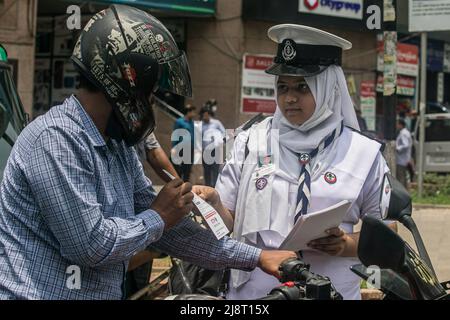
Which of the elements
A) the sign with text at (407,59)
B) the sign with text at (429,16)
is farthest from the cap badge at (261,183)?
the sign with text at (407,59)

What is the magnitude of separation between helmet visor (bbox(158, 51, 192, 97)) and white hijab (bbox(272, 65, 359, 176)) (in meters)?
0.78

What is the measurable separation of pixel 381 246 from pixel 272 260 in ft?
2.16

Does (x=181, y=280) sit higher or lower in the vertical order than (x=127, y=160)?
lower

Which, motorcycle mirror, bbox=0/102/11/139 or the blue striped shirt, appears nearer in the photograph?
the blue striped shirt

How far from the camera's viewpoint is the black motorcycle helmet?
195 centimetres

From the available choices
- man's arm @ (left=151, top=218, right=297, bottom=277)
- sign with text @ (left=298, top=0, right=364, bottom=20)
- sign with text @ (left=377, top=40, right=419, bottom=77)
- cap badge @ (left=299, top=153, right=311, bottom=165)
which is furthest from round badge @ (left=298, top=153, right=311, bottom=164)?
sign with text @ (left=377, top=40, right=419, bottom=77)

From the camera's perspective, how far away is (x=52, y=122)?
1.89m

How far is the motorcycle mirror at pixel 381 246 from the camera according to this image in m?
1.67

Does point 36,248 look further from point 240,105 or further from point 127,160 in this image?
point 240,105

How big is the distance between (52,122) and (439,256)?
245 inches

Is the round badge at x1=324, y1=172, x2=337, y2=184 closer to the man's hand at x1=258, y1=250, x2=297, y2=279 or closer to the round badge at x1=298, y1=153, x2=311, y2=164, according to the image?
the round badge at x1=298, y1=153, x2=311, y2=164

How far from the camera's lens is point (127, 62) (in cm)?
196

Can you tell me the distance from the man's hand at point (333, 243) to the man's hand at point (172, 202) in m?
0.72

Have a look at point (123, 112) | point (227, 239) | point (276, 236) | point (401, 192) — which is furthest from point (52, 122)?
point (401, 192)
